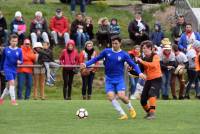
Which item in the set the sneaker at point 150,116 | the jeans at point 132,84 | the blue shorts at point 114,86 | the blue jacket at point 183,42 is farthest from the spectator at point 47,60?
the sneaker at point 150,116

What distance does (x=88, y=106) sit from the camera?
18734 mm

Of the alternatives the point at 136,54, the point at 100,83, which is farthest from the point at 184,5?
the point at 136,54

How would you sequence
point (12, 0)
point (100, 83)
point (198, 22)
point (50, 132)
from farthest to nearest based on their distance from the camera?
1. point (12, 0)
2. point (198, 22)
3. point (100, 83)
4. point (50, 132)

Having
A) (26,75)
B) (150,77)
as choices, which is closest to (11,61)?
(26,75)

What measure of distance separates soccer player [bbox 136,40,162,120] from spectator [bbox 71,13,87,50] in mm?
9345

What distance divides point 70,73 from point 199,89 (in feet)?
14.1

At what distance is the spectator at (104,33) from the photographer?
85.3 feet

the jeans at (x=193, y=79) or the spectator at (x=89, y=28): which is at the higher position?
the spectator at (x=89, y=28)

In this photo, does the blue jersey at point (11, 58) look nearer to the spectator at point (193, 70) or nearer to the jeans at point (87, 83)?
the jeans at point (87, 83)

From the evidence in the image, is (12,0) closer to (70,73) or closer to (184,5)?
(184,5)

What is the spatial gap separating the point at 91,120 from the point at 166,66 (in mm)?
7397

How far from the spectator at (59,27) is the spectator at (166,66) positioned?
4.37 metres

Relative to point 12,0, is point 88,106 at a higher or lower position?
lower

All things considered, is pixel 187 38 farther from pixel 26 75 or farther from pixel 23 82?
pixel 23 82
